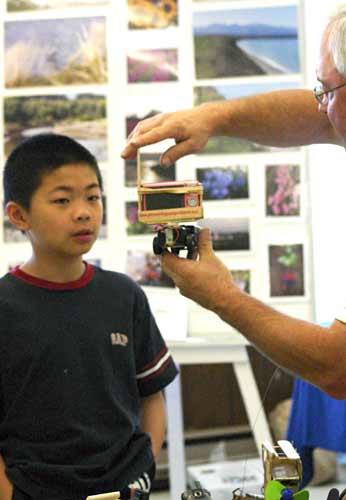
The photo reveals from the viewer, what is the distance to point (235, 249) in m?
2.53

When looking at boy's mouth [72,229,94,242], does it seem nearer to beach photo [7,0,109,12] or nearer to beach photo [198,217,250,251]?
beach photo [198,217,250,251]

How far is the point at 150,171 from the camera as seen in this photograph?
2441 mm

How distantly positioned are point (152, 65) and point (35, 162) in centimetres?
103

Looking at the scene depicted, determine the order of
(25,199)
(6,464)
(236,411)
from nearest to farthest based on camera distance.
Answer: (6,464)
(25,199)
(236,411)

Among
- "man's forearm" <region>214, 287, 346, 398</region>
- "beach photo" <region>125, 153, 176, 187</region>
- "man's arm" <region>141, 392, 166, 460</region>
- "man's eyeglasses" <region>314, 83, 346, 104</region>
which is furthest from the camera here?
"beach photo" <region>125, 153, 176, 187</region>

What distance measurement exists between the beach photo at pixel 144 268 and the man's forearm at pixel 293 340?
128 cm

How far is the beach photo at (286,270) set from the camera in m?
Result: 2.51

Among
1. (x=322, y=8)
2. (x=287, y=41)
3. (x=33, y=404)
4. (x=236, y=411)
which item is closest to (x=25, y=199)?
(x=33, y=404)

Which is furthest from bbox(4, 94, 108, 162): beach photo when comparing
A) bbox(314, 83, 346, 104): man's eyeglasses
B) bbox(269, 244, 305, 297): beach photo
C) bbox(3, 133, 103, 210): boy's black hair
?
bbox(314, 83, 346, 104): man's eyeglasses

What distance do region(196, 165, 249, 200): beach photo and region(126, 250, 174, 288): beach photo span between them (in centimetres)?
29

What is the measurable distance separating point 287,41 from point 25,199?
1.31 m

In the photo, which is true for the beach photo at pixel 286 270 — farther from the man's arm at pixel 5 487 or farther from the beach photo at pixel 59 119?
the man's arm at pixel 5 487

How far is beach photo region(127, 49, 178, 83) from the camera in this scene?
8.21ft

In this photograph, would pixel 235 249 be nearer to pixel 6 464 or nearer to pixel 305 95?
pixel 305 95
